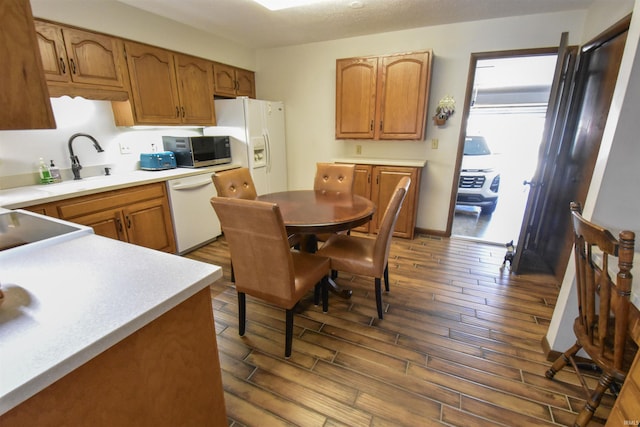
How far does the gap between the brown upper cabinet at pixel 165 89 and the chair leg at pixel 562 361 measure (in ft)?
12.1

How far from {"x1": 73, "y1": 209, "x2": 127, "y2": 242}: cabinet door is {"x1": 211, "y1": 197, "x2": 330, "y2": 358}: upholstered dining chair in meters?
1.42

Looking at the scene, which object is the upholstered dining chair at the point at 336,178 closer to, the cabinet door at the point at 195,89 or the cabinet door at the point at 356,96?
the cabinet door at the point at 356,96

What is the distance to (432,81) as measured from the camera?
3.39 metres

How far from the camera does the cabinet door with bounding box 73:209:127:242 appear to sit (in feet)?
7.57

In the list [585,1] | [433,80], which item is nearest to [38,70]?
[433,80]

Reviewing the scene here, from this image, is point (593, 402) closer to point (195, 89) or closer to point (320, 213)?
point (320, 213)

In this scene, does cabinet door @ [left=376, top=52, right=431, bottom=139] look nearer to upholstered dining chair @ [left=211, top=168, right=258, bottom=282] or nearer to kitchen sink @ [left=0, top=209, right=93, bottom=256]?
upholstered dining chair @ [left=211, top=168, right=258, bottom=282]

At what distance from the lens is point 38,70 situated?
841mm

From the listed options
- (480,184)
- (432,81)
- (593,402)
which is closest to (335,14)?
(432,81)

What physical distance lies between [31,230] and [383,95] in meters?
3.24

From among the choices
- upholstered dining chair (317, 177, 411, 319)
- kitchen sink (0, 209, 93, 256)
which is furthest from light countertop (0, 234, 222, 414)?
upholstered dining chair (317, 177, 411, 319)

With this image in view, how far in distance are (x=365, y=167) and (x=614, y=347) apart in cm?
270

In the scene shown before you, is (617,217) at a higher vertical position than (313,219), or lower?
higher

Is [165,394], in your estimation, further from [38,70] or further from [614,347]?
[614,347]
